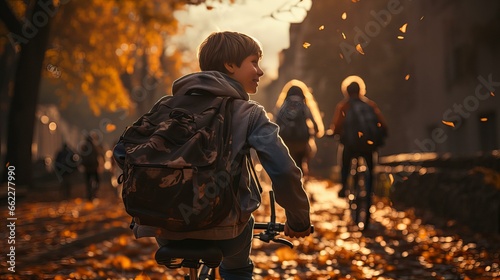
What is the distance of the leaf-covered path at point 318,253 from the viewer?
6.53 m

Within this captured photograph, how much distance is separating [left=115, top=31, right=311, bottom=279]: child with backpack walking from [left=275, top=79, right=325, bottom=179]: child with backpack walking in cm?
726

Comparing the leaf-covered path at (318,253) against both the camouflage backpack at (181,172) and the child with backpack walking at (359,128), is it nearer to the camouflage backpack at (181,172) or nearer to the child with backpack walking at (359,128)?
the child with backpack walking at (359,128)

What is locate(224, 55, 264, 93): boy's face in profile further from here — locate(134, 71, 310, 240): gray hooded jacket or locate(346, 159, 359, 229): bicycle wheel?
locate(346, 159, 359, 229): bicycle wheel

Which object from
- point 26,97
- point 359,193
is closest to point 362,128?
point 359,193

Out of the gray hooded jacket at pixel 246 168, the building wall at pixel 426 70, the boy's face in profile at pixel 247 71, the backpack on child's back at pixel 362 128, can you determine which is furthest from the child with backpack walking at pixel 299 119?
the gray hooded jacket at pixel 246 168

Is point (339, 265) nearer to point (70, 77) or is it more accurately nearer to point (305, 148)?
point (305, 148)

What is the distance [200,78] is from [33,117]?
53.4 ft

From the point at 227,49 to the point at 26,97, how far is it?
52.9 feet

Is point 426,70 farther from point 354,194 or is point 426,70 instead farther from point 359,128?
point 359,128

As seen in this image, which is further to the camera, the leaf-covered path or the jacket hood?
the leaf-covered path

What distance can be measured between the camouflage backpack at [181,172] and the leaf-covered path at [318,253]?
11.8 feet

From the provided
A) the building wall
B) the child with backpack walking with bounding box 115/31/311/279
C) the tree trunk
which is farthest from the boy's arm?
the tree trunk

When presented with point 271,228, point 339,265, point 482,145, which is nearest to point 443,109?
point 482,145

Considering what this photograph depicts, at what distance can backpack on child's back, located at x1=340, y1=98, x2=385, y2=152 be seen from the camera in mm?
9086
